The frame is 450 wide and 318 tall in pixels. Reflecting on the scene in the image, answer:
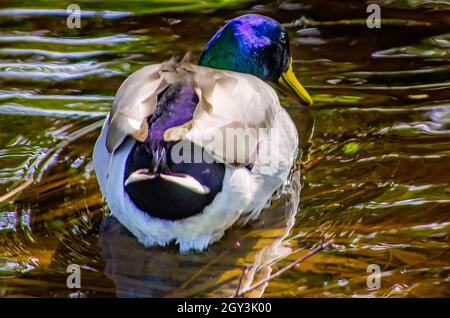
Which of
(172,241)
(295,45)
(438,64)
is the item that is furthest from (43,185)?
(438,64)

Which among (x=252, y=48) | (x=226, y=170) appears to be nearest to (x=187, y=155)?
(x=226, y=170)

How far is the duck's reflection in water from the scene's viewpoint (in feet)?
13.7

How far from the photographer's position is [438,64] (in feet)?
20.7

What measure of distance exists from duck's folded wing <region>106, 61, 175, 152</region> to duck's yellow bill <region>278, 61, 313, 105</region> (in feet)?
4.49

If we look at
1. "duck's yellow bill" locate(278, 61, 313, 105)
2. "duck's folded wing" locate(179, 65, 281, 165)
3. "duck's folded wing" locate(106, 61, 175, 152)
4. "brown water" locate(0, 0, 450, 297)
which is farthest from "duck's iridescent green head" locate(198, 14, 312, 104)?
"duck's folded wing" locate(106, 61, 175, 152)

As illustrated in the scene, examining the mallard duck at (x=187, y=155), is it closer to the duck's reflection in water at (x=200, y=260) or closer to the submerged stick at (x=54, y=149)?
the duck's reflection in water at (x=200, y=260)

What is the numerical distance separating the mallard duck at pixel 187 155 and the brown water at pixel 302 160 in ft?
0.66

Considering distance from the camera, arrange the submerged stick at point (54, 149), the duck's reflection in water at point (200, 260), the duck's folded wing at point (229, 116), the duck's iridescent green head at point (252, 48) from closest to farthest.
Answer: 1. the duck's reflection in water at point (200, 260)
2. the duck's folded wing at point (229, 116)
3. the submerged stick at point (54, 149)
4. the duck's iridescent green head at point (252, 48)

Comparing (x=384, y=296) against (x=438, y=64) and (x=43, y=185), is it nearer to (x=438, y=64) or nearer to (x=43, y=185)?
(x=43, y=185)

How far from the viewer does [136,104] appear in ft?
14.6

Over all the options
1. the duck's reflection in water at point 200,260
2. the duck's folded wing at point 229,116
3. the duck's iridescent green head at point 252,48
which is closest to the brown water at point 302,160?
the duck's reflection in water at point 200,260

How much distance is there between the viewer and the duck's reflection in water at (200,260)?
4184mm

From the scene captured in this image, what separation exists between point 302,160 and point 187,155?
51.6 inches

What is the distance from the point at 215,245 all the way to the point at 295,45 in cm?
250
